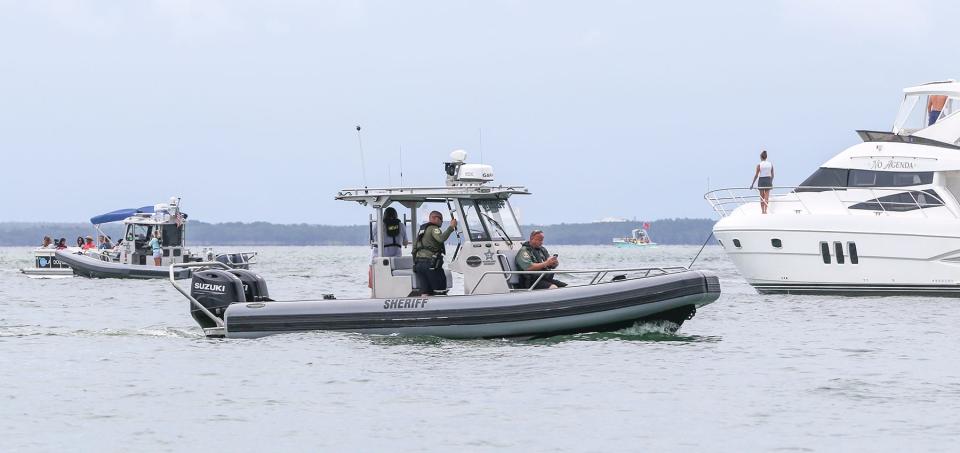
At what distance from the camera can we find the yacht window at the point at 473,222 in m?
19.0

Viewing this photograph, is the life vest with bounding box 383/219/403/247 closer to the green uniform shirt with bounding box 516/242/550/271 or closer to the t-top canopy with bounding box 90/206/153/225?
the green uniform shirt with bounding box 516/242/550/271

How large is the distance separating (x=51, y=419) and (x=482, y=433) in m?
4.80

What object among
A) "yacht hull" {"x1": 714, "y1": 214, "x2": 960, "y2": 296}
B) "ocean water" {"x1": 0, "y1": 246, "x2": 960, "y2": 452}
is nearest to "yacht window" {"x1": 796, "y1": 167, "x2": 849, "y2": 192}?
"yacht hull" {"x1": 714, "y1": 214, "x2": 960, "y2": 296}

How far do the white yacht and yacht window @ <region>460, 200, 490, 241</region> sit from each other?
45.6 ft

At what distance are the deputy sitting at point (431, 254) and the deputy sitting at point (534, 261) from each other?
1110 millimetres

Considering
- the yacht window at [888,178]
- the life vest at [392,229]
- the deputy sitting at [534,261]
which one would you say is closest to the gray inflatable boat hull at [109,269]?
the yacht window at [888,178]

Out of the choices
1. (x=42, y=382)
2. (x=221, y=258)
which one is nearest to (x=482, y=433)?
(x=42, y=382)

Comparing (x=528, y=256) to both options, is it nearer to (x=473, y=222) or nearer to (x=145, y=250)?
(x=473, y=222)

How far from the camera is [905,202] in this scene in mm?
30188

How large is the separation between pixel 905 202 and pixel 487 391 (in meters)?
18.2

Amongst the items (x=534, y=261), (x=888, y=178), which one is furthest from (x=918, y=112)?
(x=534, y=261)

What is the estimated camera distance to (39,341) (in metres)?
22.0

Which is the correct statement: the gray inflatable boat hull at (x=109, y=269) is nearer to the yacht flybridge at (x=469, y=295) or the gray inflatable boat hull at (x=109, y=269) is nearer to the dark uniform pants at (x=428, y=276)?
the yacht flybridge at (x=469, y=295)

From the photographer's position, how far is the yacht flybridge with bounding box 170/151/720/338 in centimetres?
1814
